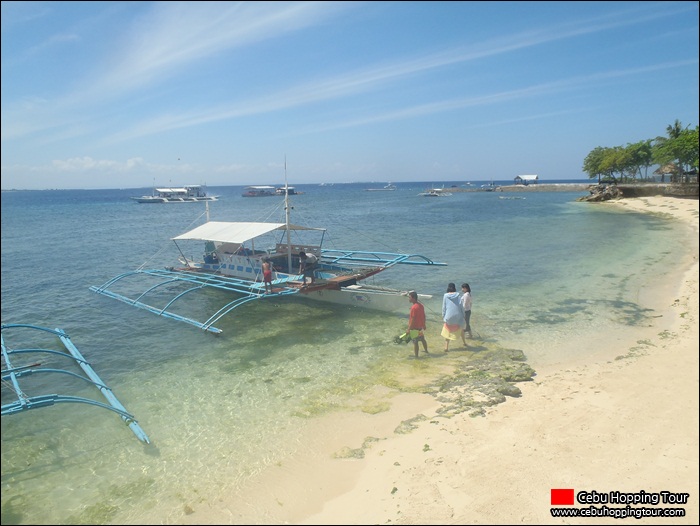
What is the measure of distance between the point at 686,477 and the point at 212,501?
272 inches

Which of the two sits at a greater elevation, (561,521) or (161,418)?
(561,521)

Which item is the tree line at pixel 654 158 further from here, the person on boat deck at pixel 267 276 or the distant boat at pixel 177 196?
the distant boat at pixel 177 196

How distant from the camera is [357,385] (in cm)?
1030

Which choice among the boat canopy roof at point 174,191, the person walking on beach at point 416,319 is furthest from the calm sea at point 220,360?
the boat canopy roof at point 174,191

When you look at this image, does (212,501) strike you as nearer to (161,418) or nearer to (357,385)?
(161,418)

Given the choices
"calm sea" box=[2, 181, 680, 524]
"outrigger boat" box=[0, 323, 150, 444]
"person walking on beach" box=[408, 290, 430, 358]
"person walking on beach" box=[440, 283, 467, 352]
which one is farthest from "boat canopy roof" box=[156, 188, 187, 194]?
"person walking on beach" box=[440, 283, 467, 352]

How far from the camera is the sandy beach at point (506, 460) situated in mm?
5758

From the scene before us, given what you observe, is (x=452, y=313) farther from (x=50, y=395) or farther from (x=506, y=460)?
(x=50, y=395)

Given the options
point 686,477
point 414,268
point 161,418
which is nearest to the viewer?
point 686,477

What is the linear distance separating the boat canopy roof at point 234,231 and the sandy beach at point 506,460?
10.2 meters

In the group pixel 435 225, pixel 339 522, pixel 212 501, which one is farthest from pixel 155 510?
pixel 435 225

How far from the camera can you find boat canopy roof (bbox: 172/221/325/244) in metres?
17.4

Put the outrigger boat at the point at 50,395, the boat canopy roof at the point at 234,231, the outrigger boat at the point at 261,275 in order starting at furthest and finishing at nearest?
the boat canopy roof at the point at 234,231 → the outrigger boat at the point at 261,275 → the outrigger boat at the point at 50,395

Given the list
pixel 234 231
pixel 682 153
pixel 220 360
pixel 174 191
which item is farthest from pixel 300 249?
pixel 174 191
